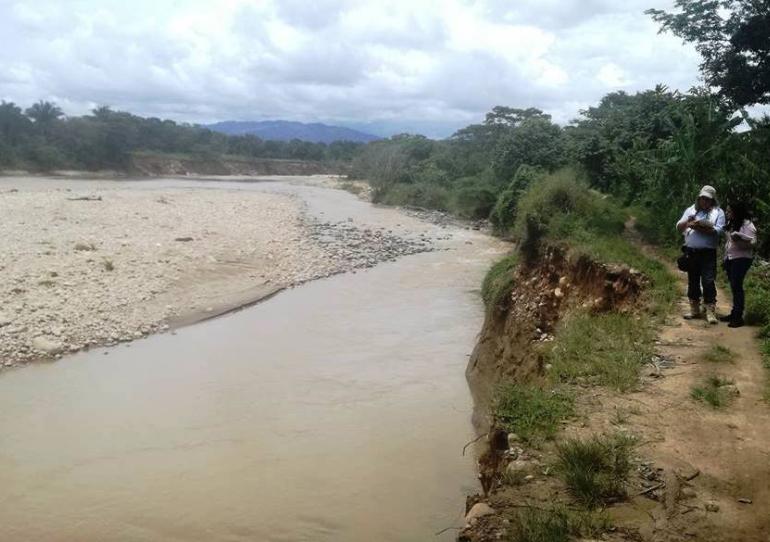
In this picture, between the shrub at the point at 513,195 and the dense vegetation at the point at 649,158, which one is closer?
the dense vegetation at the point at 649,158

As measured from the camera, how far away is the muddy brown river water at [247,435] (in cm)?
804

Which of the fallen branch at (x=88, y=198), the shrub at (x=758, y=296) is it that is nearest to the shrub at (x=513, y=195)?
the shrub at (x=758, y=296)

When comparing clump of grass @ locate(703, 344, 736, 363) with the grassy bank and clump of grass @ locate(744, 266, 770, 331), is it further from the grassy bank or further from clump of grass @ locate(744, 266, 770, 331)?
clump of grass @ locate(744, 266, 770, 331)

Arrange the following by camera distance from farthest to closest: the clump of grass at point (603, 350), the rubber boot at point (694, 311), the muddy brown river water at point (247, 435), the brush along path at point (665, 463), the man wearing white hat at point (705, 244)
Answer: the rubber boot at point (694, 311) < the man wearing white hat at point (705, 244) < the muddy brown river water at point (247, 435) < the clump of grass at point (603, 350) < the brush along path at point (665, 463)

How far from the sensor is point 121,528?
7812mm

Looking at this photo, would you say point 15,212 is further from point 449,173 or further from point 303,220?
point 449,173

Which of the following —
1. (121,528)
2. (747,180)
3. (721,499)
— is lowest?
(121,528)

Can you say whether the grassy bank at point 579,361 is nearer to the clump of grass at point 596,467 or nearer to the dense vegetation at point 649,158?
the clump of grass at point 596,467

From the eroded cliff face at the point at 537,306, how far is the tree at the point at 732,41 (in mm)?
8123

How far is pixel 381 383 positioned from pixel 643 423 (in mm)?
7370

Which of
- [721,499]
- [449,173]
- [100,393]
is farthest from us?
[449,173]

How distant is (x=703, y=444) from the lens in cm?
570

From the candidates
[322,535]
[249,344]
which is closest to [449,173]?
[249,344]

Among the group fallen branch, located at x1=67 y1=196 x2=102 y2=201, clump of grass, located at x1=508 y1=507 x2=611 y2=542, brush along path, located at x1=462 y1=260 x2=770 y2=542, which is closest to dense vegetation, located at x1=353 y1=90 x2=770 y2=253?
brush along path, located at x1=462 y1=260 x2=770 y2=542
